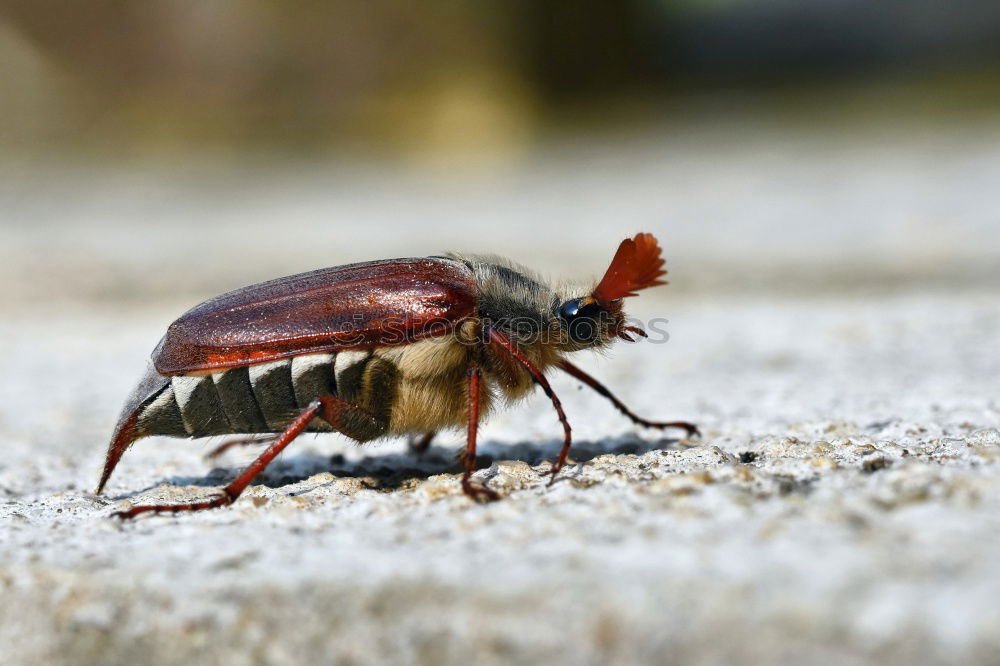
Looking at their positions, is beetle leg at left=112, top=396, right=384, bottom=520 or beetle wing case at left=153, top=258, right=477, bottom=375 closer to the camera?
beetle leg at left=112, top=396, right=384, bottom=520

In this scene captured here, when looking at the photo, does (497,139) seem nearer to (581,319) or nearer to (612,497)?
(581,319)

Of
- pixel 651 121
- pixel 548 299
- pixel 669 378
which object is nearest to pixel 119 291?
pixel 669 378

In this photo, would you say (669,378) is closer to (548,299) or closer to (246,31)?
(548,299)

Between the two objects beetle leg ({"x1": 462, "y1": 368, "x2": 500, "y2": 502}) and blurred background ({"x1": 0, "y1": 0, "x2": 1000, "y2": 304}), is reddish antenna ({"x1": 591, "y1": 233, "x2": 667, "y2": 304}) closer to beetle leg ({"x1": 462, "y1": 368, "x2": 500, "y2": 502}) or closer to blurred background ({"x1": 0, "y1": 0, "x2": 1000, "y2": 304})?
beetle leg ({"x1": 462, "y1": 368, "x2": 500, "y2": 502})

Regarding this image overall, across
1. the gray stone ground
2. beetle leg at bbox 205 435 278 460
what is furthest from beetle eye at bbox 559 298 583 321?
beetle leg at bbox 205 435 278 460

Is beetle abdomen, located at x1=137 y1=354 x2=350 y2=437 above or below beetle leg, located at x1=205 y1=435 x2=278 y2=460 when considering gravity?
above

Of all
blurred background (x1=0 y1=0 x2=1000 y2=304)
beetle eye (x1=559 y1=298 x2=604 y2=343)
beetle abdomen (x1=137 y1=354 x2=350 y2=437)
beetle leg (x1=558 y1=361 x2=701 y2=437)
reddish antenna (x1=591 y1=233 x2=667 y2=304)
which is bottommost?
beetle leg (x1=558 y1=361 x2=701 y2=437)

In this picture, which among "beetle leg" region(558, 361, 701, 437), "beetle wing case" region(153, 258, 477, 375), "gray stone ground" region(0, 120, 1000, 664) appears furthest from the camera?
"beetle leg" region(558, 361, 701, 437)

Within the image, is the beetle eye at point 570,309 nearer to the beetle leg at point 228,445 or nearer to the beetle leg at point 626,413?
the beetle leg at point 626,413
